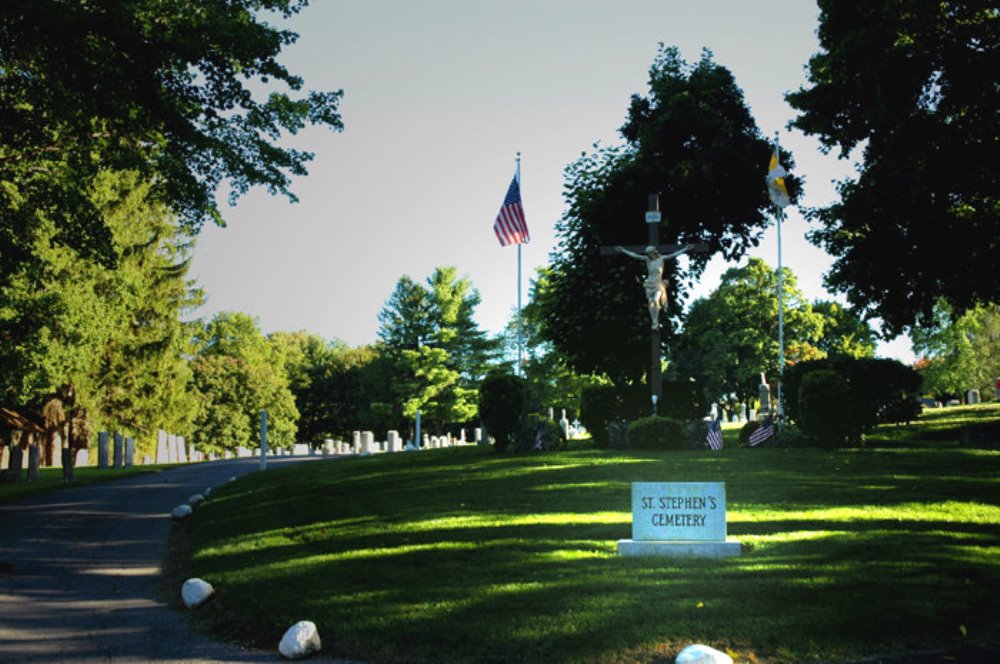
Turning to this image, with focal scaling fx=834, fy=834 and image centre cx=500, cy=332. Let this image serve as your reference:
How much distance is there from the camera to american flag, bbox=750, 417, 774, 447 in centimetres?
2666

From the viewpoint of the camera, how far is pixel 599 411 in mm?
28453

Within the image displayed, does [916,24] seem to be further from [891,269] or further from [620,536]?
[620,536]

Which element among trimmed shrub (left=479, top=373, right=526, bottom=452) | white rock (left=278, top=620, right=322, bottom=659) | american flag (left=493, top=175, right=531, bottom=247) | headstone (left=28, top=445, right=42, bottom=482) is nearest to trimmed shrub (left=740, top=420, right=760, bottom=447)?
trimmed shrub (left=479, top=373, right=526, bottom=452)

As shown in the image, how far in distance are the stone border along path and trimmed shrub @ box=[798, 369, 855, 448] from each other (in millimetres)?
16806

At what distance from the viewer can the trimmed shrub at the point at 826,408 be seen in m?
23.0

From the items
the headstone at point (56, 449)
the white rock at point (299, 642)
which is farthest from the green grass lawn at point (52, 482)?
the white rock at point (299, 642)

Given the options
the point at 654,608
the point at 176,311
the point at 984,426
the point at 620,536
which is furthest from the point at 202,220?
the point at 176,311

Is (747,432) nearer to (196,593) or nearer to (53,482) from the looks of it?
(196,593)

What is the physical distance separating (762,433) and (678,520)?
17.0m

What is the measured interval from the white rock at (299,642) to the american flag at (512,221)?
957 inches

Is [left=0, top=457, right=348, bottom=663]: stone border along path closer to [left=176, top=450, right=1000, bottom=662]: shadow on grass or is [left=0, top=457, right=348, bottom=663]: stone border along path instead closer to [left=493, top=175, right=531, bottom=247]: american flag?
[left=176, top=450, right=1000, bottom=662]: shadow on grass

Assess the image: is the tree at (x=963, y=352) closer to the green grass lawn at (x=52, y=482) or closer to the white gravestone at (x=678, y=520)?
the green grass lawn at (x=52, y=482)

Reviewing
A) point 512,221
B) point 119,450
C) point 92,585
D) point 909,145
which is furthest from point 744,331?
point 92,585

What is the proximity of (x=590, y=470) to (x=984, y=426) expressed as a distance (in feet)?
52.2
